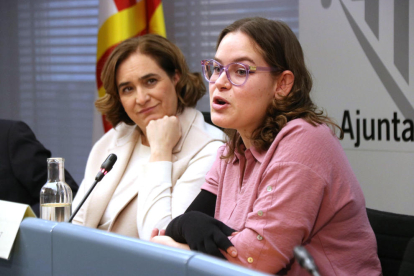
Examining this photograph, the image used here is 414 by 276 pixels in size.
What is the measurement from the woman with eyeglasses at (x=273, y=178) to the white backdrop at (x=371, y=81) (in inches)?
44.4

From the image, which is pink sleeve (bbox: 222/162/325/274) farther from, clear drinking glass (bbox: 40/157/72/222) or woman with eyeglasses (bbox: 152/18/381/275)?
clear drinking glass (bbox: 40/157/72/222)

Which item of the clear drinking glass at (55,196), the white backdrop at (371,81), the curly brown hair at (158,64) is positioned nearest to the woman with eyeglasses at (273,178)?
the clear drinking glass at (55,196)

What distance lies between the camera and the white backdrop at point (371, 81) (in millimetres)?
2318

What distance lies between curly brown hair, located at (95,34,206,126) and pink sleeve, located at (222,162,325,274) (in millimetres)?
1077

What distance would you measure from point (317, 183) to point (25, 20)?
11.7ft

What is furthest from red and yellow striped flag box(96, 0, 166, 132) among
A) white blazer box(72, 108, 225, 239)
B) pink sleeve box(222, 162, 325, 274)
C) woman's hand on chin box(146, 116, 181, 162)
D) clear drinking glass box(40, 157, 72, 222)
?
pink sleeve box(222, 162, 325, 274)

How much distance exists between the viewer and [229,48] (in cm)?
134

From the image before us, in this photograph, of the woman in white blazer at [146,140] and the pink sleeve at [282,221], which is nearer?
the pink sleeve at [282,221]

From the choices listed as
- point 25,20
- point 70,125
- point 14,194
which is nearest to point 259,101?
point 14,194

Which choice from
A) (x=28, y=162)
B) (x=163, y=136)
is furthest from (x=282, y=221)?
(x=28, y=162)

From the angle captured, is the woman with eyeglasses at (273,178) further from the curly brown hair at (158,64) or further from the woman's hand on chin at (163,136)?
the curly brown hair at (158,64)

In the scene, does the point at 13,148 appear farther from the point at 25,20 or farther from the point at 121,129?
the point at 25,20

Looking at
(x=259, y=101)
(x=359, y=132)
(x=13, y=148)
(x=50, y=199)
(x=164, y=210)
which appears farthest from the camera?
(x=359, y=132)

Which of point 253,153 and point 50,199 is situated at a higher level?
point 253,153
